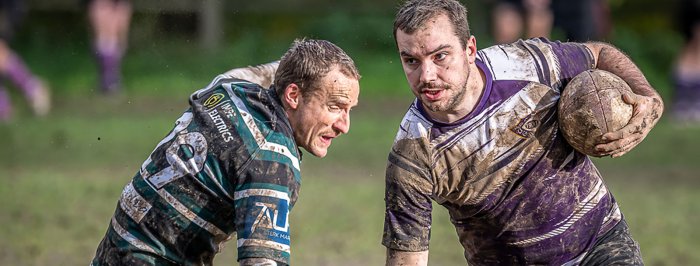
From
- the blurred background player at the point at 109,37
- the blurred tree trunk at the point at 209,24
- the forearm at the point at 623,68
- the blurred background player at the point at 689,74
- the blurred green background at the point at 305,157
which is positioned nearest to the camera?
the forearm at the point at 623,68

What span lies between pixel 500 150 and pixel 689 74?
10958mm

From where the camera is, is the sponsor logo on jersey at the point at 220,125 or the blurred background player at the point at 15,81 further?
the blurred background player at the point at 15,81

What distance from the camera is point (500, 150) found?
16.8 ft

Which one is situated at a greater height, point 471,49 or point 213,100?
point 471,49

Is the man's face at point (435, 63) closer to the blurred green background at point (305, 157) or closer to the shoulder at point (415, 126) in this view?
the shoulder at point (415, 126)

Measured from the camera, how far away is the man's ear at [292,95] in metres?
4.50

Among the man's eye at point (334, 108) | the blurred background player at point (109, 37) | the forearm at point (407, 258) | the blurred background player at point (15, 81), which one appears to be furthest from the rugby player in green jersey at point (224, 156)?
the blurred background player at point (109, 37)

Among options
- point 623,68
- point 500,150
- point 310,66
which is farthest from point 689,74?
point 310,66

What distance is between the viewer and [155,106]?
15.8 m

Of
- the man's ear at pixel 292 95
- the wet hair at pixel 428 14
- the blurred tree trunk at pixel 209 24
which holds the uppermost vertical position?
the blurred tree trunk at pixel 209 24

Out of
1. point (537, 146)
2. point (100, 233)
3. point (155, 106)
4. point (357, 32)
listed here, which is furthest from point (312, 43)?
point (357, 32)

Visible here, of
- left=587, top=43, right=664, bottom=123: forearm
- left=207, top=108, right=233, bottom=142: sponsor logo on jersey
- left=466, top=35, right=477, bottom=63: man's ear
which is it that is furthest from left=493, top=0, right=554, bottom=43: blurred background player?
left=207, top=108, right=233, bottom=142: sponsor logo on jersey

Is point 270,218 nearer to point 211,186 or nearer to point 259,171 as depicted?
point 259,171

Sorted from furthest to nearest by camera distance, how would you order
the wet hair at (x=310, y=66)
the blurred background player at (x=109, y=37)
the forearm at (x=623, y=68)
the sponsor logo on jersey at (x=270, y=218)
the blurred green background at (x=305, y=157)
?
the blurred background player at (x=109, y=37) < the blurred green background at (x=305, y=157) < the forearm at (x=623, y=68) < the wet hair at (x=310, y=66) < the sponsor logo on jersey at (x=270, y=218)
